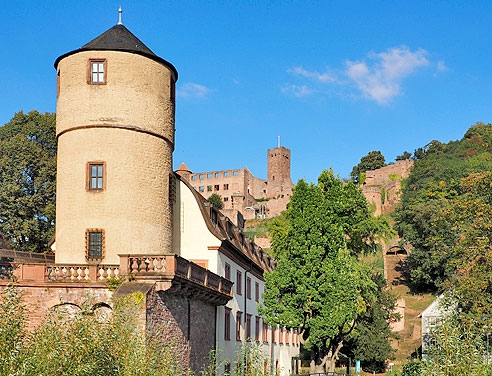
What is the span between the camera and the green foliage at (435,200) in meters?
68.1

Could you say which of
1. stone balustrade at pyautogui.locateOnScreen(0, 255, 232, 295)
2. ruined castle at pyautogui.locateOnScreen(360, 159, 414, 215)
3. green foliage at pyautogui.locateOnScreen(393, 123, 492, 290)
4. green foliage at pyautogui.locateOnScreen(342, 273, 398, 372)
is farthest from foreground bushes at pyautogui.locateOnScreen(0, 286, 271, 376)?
ruined castle at pyautogui.locateOnScreen(360, 159, 414, 215)

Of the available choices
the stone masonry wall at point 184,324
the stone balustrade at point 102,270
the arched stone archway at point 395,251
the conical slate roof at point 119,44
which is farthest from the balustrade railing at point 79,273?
the arched stone archway at point 395,251

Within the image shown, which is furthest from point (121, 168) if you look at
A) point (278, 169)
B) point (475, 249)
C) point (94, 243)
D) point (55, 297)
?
point (278, 169)

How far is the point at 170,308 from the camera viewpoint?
22.1 m

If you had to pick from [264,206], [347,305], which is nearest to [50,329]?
[347,305]

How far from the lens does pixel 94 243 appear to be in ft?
83.0

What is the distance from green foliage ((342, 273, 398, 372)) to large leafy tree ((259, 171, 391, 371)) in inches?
626

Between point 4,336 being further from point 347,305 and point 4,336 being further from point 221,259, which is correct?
point 347,305

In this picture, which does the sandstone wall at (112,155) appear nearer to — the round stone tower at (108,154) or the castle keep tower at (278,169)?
the round stone tower at (108,154)

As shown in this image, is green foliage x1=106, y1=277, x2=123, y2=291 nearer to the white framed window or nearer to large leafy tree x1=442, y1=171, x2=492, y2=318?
the white framed window

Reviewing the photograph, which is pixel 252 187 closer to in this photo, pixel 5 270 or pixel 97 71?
pixel 97 71

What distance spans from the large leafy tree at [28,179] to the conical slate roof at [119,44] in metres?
18.5

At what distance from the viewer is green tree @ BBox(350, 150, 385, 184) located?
160 m

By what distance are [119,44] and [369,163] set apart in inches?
5467
